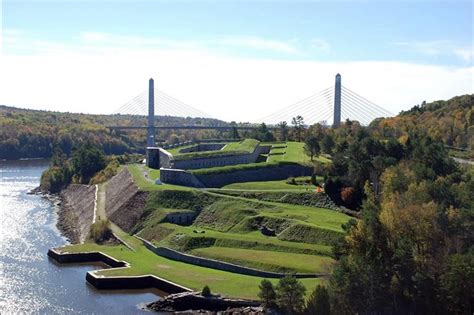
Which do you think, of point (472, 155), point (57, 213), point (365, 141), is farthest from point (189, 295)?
point (472, 155)

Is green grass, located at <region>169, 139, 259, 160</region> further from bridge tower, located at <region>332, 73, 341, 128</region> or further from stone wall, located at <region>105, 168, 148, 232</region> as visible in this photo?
bridge tower, located at <region>332, 73, 341, 128</region>

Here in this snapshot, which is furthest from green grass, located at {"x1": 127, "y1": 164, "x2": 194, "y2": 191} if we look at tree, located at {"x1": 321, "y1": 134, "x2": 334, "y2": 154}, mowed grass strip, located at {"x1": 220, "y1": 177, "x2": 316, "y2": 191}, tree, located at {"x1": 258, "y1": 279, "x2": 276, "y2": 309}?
tree, located at {"x1": 258, "y1": 279, "x2": 276, "y2": 309}

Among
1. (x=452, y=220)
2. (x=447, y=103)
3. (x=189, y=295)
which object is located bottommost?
(x=189, y=295)

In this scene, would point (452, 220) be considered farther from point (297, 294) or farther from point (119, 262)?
point (119, 262)

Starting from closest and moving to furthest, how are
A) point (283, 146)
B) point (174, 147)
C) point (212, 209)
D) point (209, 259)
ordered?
1. point (209, 259)
2. point (212, 209)
3. point (283, 146)
4. point (174, 147)

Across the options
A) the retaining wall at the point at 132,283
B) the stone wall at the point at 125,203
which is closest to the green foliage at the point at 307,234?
the retaining wall at the point at 132,283

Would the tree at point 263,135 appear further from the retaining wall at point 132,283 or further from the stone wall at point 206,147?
the retaining wall at point 132,283
